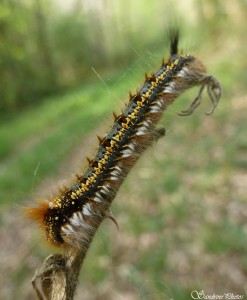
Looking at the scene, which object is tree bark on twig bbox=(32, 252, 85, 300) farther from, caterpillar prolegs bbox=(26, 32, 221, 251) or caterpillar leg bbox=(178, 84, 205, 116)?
caterpillar leg bbox=(178, 84, 205, 116)

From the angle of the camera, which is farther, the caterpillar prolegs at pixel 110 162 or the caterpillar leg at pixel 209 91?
the caterpillar leg at pixel 209 91

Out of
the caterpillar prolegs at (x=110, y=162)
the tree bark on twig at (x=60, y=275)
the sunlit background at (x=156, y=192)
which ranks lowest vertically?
the sunlit background at (x=156, y=192)

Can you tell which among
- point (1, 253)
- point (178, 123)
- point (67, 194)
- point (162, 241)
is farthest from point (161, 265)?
point (178, 123)

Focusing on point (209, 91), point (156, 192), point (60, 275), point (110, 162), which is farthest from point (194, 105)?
point (156, 192)

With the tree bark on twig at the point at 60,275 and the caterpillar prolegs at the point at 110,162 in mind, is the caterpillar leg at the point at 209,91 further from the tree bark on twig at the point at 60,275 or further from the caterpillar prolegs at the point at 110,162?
the tree bark on twig at the point at 60,275

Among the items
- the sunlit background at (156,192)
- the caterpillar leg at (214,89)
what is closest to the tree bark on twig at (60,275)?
the sunlit background at (156,192)

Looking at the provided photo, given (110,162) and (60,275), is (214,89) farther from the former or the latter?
(60,275)

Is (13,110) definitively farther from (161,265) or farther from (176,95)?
(176,95)

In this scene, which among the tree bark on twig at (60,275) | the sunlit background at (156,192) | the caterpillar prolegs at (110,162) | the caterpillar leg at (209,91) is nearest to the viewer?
the tree bark on twig at (60,275)

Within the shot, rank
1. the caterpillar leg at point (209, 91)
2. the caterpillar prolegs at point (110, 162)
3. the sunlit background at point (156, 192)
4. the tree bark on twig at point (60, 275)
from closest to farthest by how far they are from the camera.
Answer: the tree bark on twig at point (60, 275) → the caterpillar prolegs at point (110, 162) → the caterpillar leg at point (209, 91) → the sunlit background at point (156, 192)
